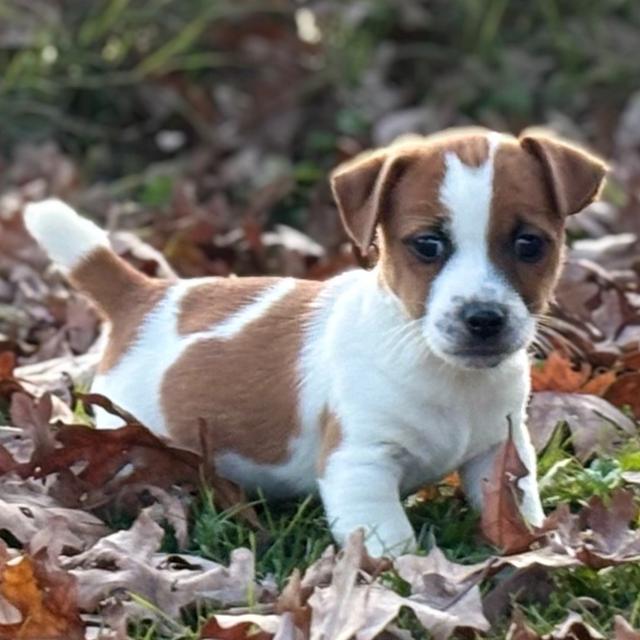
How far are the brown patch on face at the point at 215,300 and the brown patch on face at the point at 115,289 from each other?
0.11 metres

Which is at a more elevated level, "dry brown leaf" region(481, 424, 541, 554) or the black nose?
the black nose

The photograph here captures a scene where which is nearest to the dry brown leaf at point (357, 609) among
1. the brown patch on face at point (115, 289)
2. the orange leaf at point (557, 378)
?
the brown patch on face at point (115, 289)

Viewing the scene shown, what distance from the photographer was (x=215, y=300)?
481 cm

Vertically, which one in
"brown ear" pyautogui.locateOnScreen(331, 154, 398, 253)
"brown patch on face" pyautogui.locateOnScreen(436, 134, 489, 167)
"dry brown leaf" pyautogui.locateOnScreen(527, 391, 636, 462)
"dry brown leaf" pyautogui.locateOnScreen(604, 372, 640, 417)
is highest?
"brown patch on face" pyautogui.locateOnScreen(436, 134, 489, 167)

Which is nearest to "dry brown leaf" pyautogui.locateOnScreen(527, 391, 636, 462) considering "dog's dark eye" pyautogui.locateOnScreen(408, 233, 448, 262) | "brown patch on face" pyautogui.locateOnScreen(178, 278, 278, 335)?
"brown patch on face" pyautogui.locateOnScreen(178, 278, 278, 335)

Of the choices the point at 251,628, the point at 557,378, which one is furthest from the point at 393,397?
the point at 557,378

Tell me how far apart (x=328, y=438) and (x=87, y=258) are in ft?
3.16

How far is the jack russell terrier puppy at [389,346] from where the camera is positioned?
414cm

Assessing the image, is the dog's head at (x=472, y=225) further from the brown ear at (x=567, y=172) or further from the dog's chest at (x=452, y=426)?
the dog's chest at (x=452, y=426)

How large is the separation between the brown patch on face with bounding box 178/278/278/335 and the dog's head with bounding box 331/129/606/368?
0.54 meters

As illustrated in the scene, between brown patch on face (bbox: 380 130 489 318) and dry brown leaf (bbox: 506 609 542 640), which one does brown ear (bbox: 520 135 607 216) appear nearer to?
brown patch on face (bbox: 380 130 489 318)

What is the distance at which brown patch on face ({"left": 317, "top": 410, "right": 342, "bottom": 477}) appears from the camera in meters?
4.36

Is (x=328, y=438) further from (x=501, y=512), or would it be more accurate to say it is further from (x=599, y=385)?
(x=599, y=385)

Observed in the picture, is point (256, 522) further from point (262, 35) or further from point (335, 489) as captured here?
point (262, 35)
